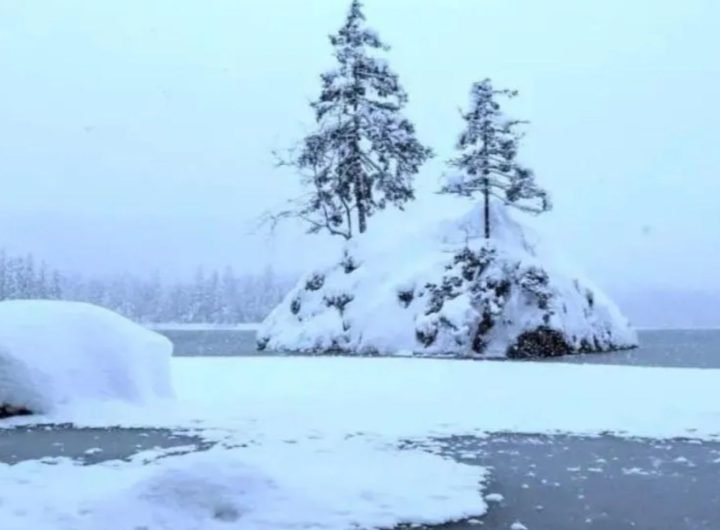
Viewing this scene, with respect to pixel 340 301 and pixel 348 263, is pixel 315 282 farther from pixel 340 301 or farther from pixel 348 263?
pixel 340 301

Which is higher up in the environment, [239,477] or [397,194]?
[397,194]

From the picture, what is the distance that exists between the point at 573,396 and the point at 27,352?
7928 mm

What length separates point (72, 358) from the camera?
41.9 ft

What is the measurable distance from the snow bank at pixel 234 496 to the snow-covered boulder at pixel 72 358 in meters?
4.34

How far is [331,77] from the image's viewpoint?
139ft

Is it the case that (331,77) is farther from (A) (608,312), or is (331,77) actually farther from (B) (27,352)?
(B) (27,352)

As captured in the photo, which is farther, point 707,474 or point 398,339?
point 398,339

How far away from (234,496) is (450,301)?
91.1ft

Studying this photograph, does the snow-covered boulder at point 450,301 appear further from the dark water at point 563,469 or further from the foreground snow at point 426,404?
the dark water at point 563,469

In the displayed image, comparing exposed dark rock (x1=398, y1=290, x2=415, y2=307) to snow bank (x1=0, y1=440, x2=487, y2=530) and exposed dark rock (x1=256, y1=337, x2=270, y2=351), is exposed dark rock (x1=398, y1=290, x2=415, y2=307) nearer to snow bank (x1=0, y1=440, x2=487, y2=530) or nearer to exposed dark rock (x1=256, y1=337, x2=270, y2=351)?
exposed dark rock (x1=256, y1=337, x2=270, y2=351)

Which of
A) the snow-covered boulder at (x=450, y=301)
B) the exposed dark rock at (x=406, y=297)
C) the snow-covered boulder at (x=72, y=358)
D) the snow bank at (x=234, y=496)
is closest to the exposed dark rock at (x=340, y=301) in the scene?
the snow-covered boulder at (x=450, y=301)

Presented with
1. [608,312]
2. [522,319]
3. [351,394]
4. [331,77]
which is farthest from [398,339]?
[351,394]

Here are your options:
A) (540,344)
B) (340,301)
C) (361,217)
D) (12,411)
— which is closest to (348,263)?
(340,301)

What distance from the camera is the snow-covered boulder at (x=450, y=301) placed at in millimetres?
33812
